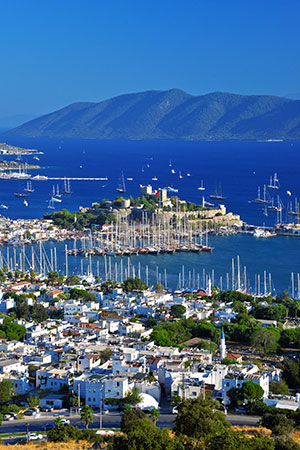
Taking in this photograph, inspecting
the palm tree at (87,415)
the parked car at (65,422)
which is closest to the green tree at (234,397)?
the palm tree at (87,415)

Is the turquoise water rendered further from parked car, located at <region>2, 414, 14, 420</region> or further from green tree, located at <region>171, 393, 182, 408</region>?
parked car, located at <region>2, 414, 14, 420</region>

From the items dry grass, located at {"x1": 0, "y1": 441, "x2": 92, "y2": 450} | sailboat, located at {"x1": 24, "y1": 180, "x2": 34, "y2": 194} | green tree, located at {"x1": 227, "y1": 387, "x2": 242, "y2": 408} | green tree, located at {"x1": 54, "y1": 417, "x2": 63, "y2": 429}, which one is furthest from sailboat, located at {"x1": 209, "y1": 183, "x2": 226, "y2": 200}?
dry grass, located at {"x1": 0, "y1": 441, "x2": 92, "y2": 450}

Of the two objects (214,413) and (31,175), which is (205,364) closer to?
(214,413)

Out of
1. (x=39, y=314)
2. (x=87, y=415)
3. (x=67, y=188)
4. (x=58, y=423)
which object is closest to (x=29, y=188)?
(x=67, y=188)

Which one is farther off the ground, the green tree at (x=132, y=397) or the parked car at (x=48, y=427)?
the green tree at (x=132, y=397)

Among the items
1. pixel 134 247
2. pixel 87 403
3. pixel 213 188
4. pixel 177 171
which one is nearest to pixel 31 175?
pixel 177 171

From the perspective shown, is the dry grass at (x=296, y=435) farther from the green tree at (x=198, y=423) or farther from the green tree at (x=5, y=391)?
the green tree at (x=5, y=391)
